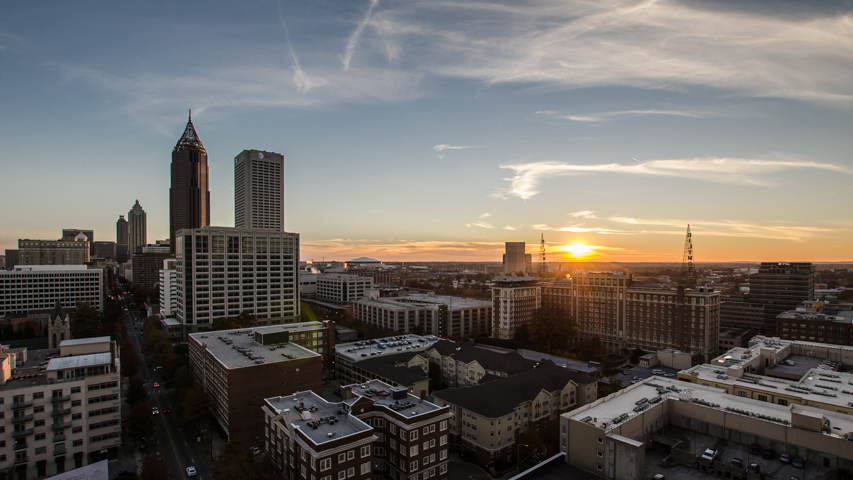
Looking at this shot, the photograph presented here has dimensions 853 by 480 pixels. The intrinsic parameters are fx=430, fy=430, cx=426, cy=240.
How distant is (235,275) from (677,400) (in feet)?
222

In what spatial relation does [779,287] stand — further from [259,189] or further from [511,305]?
[259,189]

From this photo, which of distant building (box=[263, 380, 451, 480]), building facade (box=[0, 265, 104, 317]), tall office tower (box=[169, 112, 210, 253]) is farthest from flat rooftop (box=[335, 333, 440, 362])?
tall office tower (box=[169, 112, 210, 253])

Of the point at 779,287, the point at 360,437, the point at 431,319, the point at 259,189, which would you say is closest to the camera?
the point at 360,437

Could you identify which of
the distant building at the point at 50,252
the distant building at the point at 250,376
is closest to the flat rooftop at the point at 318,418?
the distant building at the point at 250,376

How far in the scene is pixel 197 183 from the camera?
7810 inches

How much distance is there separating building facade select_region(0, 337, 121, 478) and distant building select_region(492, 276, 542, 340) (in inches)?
2223

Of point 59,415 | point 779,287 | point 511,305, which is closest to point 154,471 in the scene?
point 59,415

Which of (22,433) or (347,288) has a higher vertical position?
(347,288)

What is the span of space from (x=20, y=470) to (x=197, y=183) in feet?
621

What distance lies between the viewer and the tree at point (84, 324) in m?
65.3

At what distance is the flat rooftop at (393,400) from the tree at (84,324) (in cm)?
5605

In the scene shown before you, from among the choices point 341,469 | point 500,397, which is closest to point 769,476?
point 500,397

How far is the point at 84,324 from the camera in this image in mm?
70125

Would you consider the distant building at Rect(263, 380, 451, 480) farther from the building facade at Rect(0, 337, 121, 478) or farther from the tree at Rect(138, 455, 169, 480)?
the building facade at Rect(0, 337, 121, 478)
